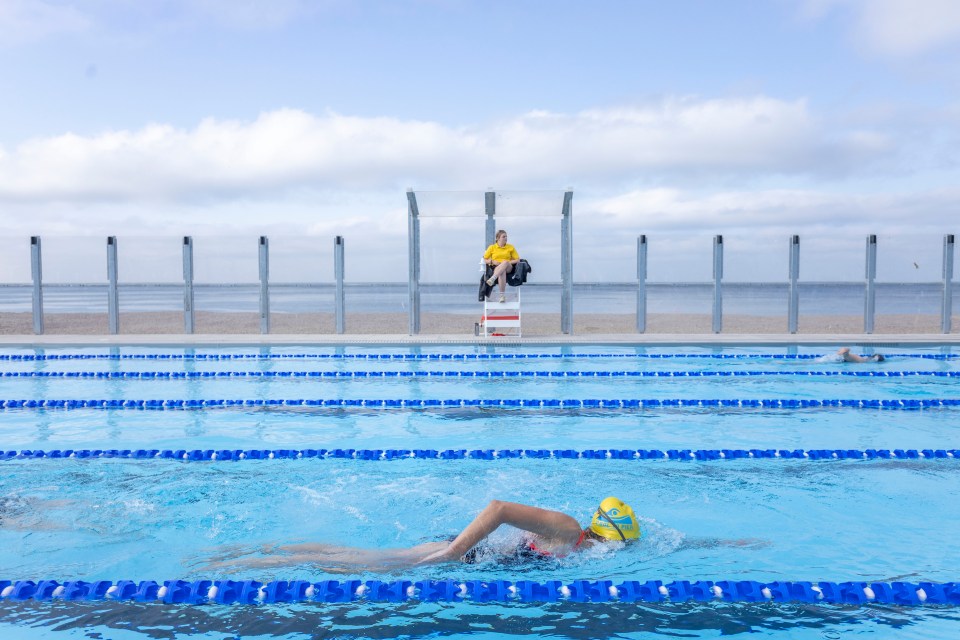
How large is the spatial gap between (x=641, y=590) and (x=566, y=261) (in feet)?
→ 33.1

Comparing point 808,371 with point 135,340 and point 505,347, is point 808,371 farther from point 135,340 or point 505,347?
point 135,340

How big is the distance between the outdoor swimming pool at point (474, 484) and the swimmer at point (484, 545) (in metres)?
0.06

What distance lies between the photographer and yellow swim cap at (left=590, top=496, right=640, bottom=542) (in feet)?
11.6

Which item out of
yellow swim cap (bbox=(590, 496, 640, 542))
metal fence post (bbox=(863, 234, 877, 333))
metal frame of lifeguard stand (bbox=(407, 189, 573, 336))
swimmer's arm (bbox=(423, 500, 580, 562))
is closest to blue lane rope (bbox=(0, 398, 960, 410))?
yellow swim cap (bbox=(590, 496, 640, 542))

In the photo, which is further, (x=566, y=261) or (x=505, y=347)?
(x=566, y=261)

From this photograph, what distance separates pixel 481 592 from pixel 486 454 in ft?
7.82

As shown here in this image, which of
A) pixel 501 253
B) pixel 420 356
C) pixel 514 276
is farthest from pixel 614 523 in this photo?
pixel 501 253

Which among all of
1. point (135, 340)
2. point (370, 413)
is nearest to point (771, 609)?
point (370, 413)

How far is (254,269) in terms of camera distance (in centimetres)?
1343

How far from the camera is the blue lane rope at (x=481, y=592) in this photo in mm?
2975

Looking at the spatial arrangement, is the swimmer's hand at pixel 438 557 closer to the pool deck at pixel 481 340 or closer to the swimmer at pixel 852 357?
the swimmer at pixel 852 357

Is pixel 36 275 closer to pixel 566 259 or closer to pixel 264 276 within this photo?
pixel 264 276

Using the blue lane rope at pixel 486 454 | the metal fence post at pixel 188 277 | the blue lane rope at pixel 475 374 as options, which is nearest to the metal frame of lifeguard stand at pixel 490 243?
the blue lane rope at pixel 475 374

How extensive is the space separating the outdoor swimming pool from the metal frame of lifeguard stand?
3.63 m
